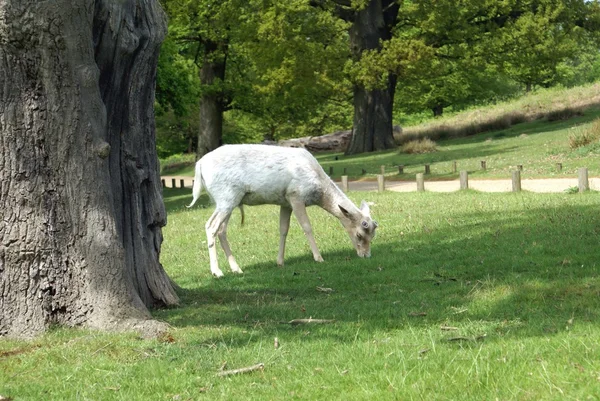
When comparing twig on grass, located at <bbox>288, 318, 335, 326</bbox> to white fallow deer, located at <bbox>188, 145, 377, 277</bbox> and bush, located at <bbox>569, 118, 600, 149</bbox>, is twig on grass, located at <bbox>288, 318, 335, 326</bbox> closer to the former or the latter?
white fallow deer, located at <bbox>188, 145, 377, 277</bbox>

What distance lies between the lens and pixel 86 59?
880 centimetres

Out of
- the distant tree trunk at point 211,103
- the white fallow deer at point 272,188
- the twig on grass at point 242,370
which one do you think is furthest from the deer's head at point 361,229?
the distant tree trunk at point 211,103

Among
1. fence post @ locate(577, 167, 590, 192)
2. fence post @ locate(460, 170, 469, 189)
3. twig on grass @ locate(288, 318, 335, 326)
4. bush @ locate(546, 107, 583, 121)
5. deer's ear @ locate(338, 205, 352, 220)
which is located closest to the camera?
twig on grass @ locate(288, 318, 335, 326)

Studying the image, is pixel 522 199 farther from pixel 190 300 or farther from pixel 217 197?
pixel 190 300

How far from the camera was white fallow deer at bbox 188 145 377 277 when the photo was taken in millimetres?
14008

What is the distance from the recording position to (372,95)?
4362cm

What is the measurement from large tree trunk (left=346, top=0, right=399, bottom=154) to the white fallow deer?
1117 inches

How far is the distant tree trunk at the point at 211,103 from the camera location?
47.3m

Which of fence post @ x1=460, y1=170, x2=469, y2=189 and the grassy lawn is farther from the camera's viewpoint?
the grassy lawn

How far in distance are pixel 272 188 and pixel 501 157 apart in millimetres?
19279

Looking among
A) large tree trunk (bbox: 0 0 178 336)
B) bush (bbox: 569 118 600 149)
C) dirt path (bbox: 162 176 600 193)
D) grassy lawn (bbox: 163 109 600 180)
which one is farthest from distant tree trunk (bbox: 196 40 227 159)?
large tree trunk (bbox: 0 0 178 336)

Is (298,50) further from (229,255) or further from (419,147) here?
(229,255)

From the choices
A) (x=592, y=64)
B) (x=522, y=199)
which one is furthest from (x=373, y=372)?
(x=592, y=64)

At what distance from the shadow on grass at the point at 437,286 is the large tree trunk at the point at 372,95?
27554mm
